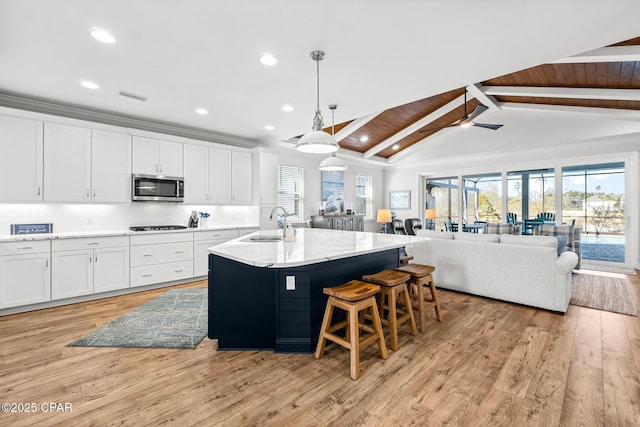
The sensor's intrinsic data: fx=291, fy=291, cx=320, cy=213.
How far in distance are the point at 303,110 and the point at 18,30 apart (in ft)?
9.41

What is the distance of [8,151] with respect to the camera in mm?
3434

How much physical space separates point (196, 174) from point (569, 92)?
5.93 metres

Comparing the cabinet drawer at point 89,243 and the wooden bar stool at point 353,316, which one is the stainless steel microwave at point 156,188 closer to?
the cabinet drawer at point 89,243

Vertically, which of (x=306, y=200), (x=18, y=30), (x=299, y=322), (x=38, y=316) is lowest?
(x=38, y=316)

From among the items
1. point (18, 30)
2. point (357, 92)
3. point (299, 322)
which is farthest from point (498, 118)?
point (18, 30)

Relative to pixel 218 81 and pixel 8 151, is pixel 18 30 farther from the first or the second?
pixel 8 151

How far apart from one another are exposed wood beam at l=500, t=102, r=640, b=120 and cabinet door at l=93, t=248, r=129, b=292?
705cm

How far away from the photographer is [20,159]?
11.5 ft

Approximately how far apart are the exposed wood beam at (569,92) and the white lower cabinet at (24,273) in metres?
6.78

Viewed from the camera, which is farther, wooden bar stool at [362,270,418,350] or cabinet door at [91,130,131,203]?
cabinet door at [91,130,131,203]

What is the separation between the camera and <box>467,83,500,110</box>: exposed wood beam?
475 centimetres

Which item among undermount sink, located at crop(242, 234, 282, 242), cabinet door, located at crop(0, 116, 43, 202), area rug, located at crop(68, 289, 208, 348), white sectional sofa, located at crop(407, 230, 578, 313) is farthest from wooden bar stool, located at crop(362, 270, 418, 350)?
cabinet door, located at crop(0, 116, 43, 202)

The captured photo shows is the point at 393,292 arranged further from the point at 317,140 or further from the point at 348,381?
the point at 317,140

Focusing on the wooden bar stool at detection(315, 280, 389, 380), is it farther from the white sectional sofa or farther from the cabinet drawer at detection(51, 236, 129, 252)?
the cabinet drawer at detection(51, 236, 129, 252)
